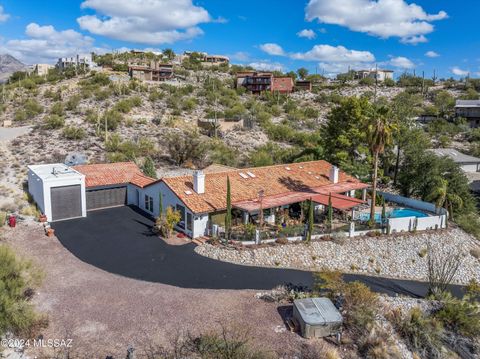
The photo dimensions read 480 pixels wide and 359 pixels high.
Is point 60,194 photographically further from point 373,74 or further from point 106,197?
point 373,74

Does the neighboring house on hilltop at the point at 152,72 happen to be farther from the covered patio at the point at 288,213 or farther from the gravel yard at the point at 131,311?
the gravel yard at the point at 131,311

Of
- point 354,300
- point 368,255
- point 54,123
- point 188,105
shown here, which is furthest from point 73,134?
point 354,300

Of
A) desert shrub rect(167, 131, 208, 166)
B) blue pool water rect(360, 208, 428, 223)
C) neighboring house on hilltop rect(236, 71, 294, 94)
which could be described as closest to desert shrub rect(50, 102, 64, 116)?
desert shrub rect(167, 131, 208, 166)

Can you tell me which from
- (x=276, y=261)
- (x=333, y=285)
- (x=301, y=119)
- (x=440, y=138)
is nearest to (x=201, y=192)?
(x=276, y=261)

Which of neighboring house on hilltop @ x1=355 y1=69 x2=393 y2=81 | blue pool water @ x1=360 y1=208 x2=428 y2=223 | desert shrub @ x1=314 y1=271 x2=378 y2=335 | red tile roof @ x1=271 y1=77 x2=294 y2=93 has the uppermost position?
neighboring house on hilltop @ x1=355 y1=69 x2=393 y2=81

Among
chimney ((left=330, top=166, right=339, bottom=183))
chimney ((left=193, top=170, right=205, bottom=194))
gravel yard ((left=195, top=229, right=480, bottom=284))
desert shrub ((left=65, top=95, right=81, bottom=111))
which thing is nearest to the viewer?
gravel yard ((left=195, top=229, right=480, bottom=284))

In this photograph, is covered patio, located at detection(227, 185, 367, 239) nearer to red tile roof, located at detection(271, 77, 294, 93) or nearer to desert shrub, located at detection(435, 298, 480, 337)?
desert shrub, located at detection(435, 298, 480, 337)

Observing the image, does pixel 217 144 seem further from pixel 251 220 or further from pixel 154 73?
pixel 154 73
